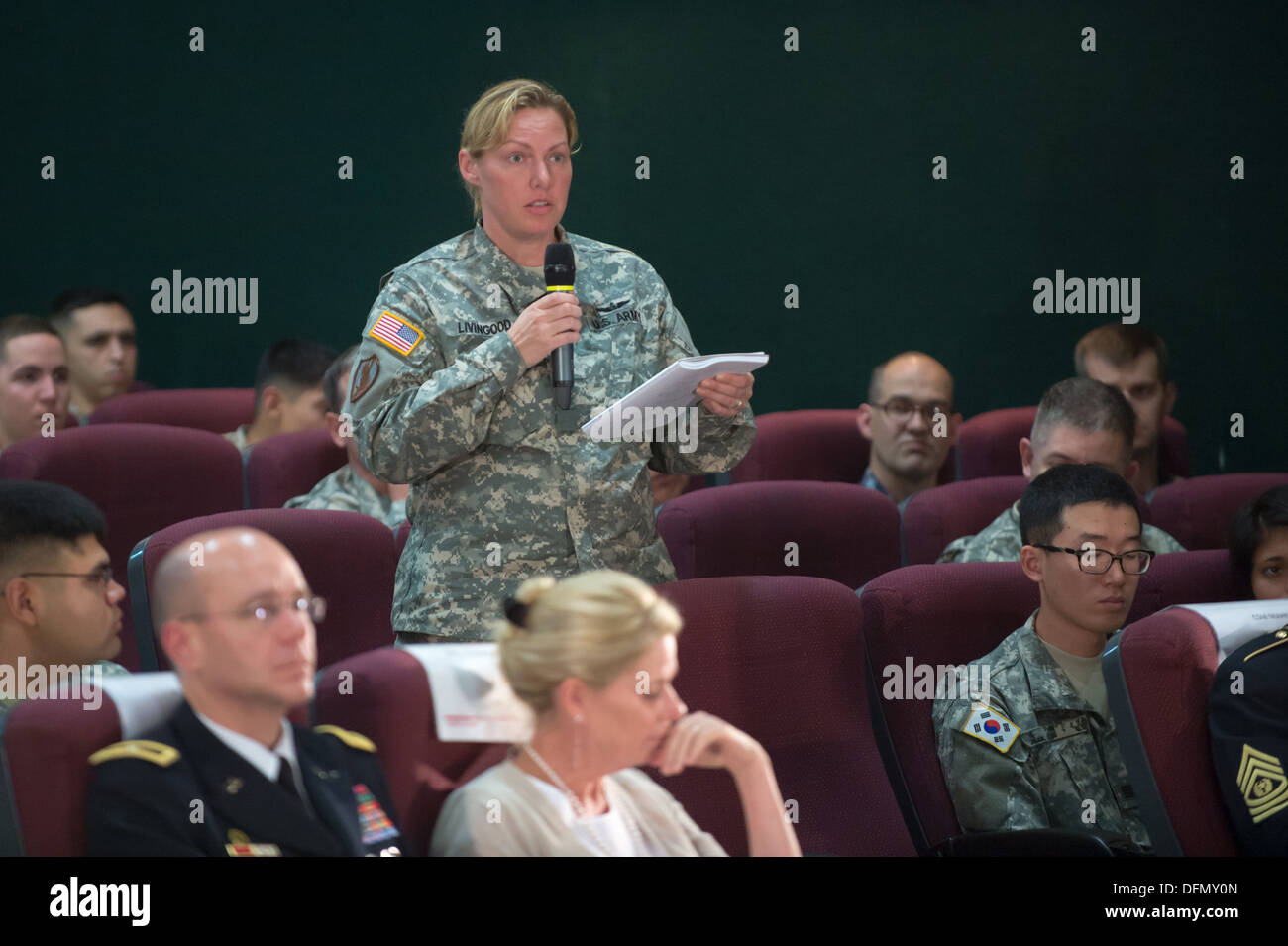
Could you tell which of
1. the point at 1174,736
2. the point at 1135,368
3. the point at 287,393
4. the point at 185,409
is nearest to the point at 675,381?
the point at 1174,736

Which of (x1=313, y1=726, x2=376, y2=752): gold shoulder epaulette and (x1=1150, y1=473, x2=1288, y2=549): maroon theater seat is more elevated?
(x1=1150, y1=473, x2=1288, y2=549): maroon theater seat

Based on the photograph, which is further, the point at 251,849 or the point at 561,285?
the point at 561,285

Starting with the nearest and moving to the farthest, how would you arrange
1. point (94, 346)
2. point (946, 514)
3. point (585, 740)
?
1. point (585, 740)
2. point (946, 514)
3. point (94, 346)

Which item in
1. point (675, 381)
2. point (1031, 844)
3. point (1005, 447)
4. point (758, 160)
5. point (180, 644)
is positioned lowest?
point (1031, 844)

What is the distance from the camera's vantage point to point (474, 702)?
1819 mm

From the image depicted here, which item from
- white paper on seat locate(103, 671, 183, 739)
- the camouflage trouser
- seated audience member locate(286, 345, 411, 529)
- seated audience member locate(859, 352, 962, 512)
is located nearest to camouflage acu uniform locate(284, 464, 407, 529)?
seated audience member locate(286, 345, 411, 529)

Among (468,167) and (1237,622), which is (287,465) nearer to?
(468,167)

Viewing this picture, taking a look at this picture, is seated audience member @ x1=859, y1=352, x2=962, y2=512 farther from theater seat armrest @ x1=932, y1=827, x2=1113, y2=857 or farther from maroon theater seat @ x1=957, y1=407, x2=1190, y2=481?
theater seat armrest @ x1=932, y1=827, x2=1113, y2=857

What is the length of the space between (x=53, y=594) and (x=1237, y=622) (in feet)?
5.92

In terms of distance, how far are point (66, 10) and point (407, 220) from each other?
148cm

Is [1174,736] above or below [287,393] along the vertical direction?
below

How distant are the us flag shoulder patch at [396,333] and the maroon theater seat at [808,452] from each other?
2226 millimetres

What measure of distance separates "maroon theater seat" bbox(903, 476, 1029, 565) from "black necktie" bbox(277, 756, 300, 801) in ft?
6.98

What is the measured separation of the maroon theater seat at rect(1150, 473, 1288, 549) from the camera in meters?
3.75
